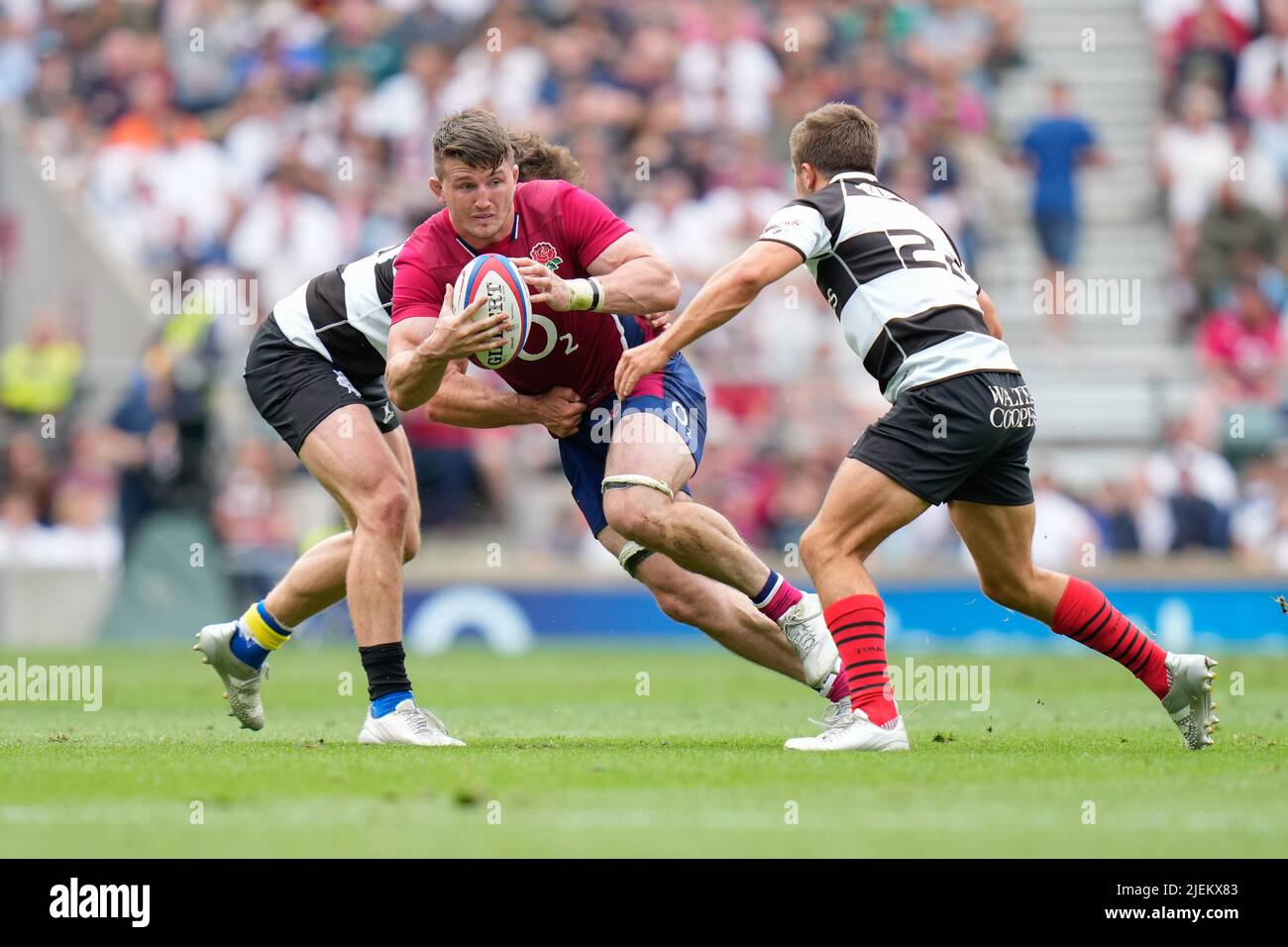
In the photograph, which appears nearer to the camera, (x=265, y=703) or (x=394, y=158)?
(x=265, y=703)

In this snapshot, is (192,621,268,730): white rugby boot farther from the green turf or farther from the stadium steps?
the stadium steps

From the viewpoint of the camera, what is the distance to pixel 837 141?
787 cm

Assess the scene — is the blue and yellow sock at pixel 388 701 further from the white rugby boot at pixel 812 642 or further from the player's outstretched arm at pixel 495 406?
the white rugby boot at pixel 812 642

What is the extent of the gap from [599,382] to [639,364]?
3.69ft

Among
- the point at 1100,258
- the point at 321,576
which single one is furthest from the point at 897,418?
the point at 1100,258

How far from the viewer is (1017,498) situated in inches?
305

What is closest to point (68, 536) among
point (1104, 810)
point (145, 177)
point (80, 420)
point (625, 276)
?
point (80, 420)

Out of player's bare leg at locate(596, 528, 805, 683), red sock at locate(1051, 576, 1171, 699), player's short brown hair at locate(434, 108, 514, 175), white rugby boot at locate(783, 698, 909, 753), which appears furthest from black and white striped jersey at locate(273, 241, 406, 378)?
red sock at locate(1051, 576, 1171, 699)

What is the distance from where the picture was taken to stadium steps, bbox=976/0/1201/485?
17719 mm

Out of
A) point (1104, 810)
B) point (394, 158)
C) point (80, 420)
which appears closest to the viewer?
point (1104, 810)

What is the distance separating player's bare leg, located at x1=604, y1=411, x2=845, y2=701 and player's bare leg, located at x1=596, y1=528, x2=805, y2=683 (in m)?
0.12

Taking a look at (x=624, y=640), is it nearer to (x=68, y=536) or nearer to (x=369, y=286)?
(x=68, y=536)

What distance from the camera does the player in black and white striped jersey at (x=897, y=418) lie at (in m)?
7.41

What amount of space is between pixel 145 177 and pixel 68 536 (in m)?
4.72
